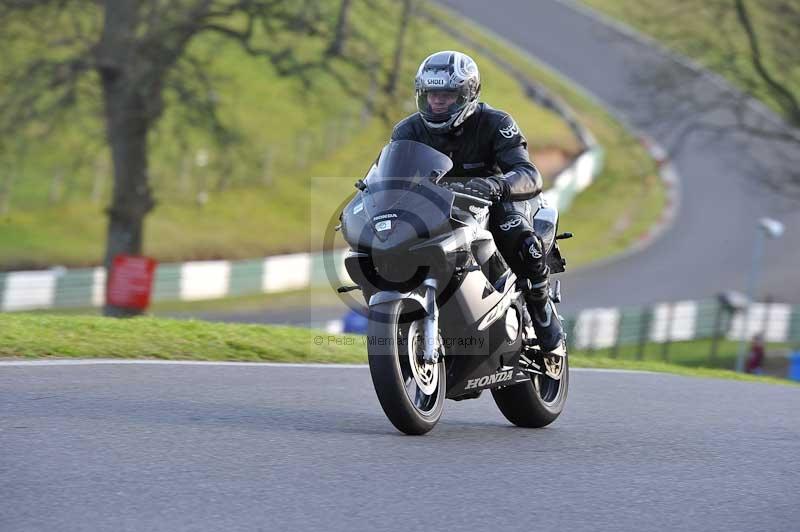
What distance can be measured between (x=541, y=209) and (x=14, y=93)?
13.5 meters

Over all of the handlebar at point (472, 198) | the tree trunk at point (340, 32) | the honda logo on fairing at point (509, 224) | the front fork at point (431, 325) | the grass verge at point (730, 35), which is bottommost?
the front fork at point (431, 325)

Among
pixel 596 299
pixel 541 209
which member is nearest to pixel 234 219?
pixel 596 299

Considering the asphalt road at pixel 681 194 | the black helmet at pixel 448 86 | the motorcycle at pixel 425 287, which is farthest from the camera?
the asphalt road at pixel 681 194

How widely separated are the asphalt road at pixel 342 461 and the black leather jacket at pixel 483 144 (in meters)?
1.40

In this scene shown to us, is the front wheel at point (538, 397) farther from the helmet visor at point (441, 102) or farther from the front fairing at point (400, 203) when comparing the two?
the helmet visor at point (441, 102)

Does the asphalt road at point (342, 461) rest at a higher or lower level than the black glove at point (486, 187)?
lower

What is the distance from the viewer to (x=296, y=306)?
29031mm

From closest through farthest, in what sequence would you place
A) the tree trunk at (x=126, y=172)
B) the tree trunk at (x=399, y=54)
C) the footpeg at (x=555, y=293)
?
the footpeg at (x=555, y=293)
the tree trunk at (x=126, y=172)
the tree trunk at (x=399, y=54)

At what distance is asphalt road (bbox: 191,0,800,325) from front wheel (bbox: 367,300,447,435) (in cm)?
1520

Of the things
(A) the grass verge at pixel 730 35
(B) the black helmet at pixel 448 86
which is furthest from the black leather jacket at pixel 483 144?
(A) the grass verge at pixel 730 35

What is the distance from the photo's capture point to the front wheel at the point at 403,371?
19.4 feet

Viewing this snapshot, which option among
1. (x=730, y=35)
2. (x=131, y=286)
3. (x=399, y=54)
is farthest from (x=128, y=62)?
(x=730, y=35)

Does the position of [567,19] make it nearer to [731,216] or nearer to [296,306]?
[731,216]

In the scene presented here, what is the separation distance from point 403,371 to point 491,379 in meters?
0.66
